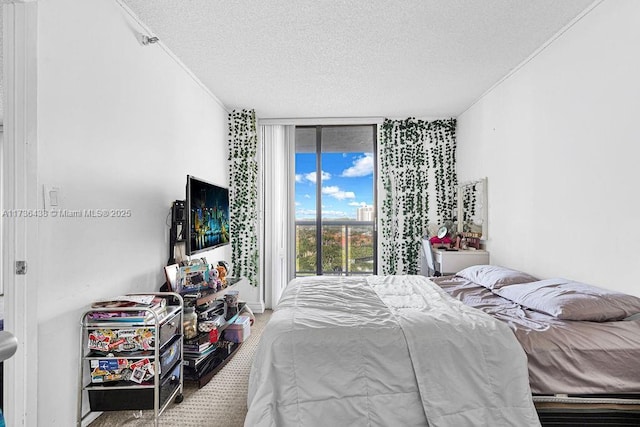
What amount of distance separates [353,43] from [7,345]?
2830 millimetres

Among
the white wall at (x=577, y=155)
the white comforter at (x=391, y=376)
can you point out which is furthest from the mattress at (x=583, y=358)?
the white wall at (x=577, y=155)

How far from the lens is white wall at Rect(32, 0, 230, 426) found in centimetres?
179

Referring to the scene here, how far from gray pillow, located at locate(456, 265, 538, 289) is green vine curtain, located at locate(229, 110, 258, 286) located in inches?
107

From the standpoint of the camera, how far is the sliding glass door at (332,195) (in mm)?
5062

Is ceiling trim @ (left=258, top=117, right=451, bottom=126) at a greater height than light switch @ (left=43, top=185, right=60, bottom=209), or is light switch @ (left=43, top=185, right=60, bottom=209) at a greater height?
ceiling trim @ (left=258, top=117, right=451, bottom=126)

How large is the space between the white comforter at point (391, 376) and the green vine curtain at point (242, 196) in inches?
113

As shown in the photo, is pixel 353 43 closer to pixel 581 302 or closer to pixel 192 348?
pixel 581 302

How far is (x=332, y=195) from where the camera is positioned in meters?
5.11

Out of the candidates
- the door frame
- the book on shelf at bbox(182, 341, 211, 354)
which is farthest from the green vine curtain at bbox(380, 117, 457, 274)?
the door frame

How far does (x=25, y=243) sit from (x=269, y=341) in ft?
4.11

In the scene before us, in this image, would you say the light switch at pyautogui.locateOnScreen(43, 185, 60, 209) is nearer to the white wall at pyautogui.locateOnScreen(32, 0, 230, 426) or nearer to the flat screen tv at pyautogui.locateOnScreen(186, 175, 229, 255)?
the white wall at pyautogui.locateOnScreen(32, 0, 230, 426)

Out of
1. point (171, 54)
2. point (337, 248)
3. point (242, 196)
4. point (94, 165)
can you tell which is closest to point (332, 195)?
point (337, 248)

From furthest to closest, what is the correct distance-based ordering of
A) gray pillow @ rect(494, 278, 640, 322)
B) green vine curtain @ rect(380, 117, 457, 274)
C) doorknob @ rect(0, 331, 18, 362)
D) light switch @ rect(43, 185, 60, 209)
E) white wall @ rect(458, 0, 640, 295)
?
1. green vine curtain @ rect(380, 117, 457, 274)
2. white wall @ rect(458, 0, 640, 295)
3. gray pillow @ rect(494, 278, 640, 322)
4. light switch @ rect(43, 185, 60, 209)
5. doorknob @ rect(0, 331, 18, 362)

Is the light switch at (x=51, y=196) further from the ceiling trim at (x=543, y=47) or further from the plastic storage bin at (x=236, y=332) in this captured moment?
the ceiling trim at (x=543, y=47)
